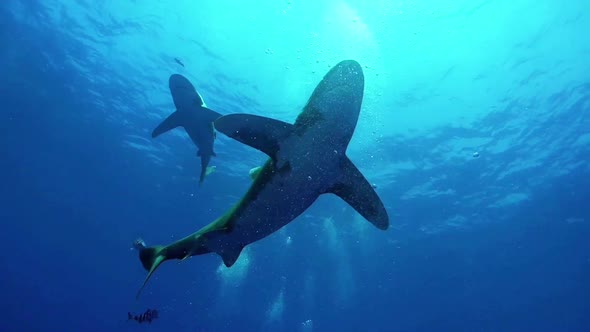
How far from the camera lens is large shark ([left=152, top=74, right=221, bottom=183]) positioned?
11.5 m

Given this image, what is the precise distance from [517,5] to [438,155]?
36.3 feet

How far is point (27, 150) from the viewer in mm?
34219

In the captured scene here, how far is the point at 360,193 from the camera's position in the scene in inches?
236

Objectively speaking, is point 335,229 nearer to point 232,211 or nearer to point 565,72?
point 565,72

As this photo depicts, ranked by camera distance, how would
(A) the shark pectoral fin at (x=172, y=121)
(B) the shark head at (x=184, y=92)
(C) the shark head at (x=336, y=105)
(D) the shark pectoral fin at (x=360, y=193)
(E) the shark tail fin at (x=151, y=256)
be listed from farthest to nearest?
(A) the shark pectoral fin at (x=172, y=121), (B) the shark head at (x=184, y=92), (E) the shark tail fin at (x=151, y=256), (D) the shark pectoral fin at (x=360, y=193), (C) the shark head at (x=336, y=105)

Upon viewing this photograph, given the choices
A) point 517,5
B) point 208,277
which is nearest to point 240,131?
point 517,5

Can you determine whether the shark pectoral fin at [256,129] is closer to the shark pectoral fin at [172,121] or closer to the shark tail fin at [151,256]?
the shark tail fin at [151,256]

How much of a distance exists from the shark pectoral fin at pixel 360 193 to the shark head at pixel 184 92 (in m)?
7.21

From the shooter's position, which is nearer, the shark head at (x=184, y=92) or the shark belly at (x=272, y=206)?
the shark belly at (x=272, y=206)

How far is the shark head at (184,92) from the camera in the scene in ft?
37.2

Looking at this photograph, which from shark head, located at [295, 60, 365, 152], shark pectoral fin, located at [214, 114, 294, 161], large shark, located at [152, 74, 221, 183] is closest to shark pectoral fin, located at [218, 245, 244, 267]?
shark pectoral fin, located at [214, 114, 294, 161]

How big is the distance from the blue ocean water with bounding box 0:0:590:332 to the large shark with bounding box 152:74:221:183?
5.87 m

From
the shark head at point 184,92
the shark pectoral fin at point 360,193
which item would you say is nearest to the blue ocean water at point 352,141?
the shark head at point 184,92

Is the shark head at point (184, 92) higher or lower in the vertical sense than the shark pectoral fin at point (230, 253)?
higher
